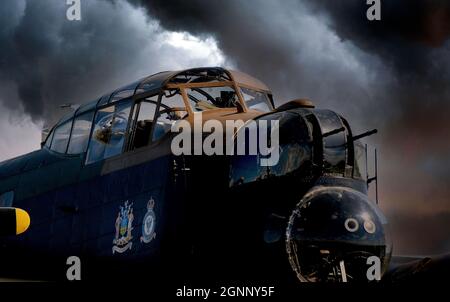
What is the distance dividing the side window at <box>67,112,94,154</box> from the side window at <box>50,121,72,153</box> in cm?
23

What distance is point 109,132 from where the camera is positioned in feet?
41.9

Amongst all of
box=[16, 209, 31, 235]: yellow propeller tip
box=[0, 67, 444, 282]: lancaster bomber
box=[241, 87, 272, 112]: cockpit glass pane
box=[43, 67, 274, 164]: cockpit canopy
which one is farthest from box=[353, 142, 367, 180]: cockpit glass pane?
box=[16, 209, 31, 235]: yellow propeller tip

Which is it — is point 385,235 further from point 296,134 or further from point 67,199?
point 67,199

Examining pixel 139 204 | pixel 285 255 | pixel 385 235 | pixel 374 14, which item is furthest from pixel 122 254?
pixel 374 14

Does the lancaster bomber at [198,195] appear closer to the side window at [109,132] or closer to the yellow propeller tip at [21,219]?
the side window at [109,132]

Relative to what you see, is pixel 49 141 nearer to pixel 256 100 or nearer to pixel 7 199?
pixel 7 199

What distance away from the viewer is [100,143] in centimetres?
1285

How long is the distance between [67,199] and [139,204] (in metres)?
2.13

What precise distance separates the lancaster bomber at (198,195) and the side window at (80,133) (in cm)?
3

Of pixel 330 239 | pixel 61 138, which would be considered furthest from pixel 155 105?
pixel 330 239

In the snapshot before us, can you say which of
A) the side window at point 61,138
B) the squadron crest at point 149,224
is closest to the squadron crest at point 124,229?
the squadron crest at point 149,224

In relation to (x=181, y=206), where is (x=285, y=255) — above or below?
below
